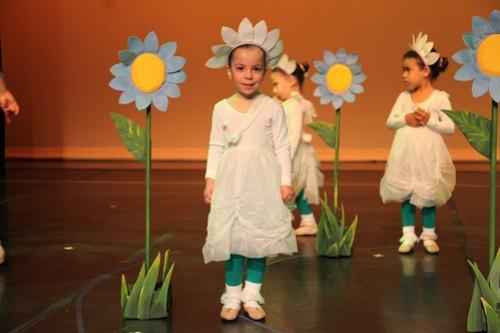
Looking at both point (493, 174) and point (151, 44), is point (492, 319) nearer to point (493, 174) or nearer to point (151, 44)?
point (493, 174)

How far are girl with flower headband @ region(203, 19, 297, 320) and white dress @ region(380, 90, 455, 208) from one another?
4.87 ft

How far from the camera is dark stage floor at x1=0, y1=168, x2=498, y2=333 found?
3711mm

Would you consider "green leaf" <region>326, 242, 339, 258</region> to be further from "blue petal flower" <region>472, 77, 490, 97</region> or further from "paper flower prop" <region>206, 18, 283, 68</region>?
"blue petal flower" <region>472, 77, 490, 97</region>

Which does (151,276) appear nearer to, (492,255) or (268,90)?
(492,255)

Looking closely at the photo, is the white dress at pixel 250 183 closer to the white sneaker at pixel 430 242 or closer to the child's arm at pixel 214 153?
the child's arm at pixel 214 153

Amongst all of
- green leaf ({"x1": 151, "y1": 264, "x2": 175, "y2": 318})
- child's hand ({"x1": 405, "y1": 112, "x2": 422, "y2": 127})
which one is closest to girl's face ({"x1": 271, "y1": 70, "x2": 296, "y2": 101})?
child's hand ({"x1": 405, "y1": 112, "x2": 422, "y2": 127})

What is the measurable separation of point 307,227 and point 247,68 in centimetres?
225

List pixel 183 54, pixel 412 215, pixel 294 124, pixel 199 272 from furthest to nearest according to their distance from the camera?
1. pixel 183 54
2. pixel 294 124
3. pixel 412 215
4. pixel 199 272

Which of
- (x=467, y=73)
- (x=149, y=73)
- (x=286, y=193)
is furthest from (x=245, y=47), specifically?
(x=467, y=73)

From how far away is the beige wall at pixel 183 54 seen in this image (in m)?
10.3

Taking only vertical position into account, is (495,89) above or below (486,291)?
above

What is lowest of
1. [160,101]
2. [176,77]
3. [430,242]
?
[430,242]

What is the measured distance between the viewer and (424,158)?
496 centimetres

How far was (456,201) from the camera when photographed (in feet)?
23.3
